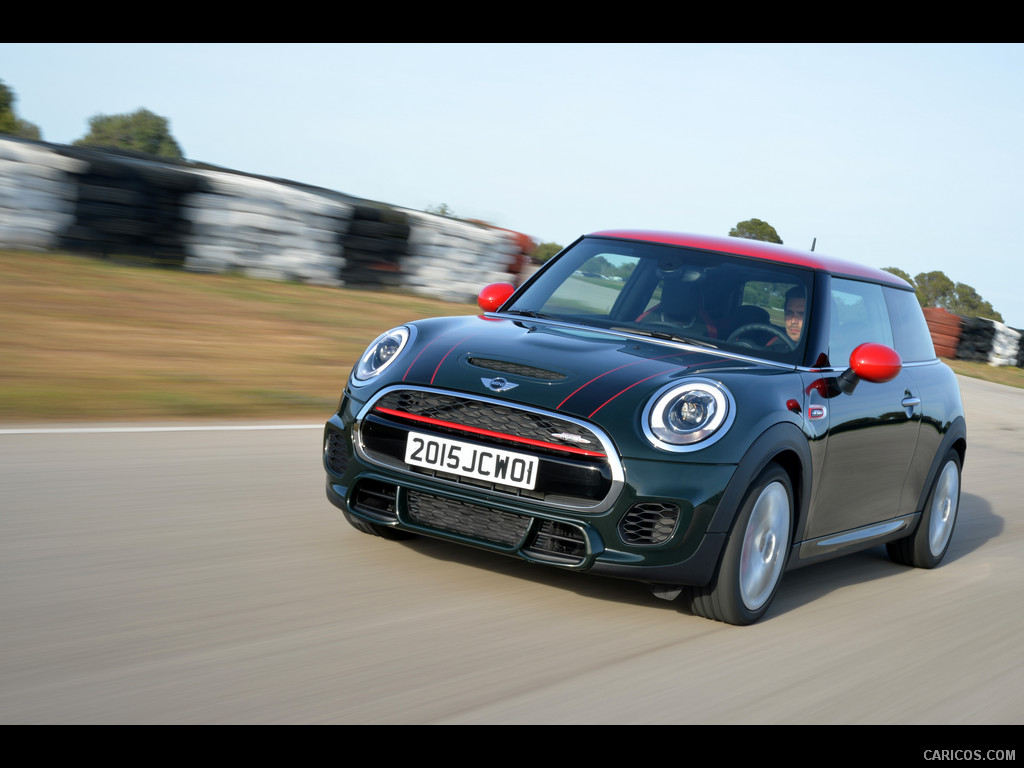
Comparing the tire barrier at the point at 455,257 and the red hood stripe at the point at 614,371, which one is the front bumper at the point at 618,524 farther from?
the tire barrier at the point at 455,257

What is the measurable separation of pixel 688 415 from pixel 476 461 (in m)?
0.71

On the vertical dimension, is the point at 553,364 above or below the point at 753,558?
above

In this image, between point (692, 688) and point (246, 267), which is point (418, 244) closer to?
point (246, 267)

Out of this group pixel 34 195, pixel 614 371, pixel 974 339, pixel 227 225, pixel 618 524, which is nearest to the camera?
pixel 618 524

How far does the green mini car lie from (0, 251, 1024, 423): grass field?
304cm

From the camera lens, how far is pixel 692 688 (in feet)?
11.1

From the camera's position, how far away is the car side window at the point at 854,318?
15.9 feet

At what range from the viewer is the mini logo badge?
394 centimetres

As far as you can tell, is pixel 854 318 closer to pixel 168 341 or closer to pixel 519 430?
pixel 519 430

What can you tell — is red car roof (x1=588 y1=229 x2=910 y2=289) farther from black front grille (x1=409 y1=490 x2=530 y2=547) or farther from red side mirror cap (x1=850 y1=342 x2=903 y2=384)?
black front grille (x1=409 y1=490 x2=530 y2=547)

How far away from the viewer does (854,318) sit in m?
5.11

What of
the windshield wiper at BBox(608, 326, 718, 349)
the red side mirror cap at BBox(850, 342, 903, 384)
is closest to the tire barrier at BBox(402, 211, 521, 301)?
the windshield wiper at BBox(608, 326, 718, 349)

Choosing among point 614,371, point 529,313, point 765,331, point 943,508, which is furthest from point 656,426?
point 943,508

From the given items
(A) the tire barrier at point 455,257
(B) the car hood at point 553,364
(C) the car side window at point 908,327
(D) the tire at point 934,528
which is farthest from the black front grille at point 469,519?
(A) the tire barrier at point 455,257
